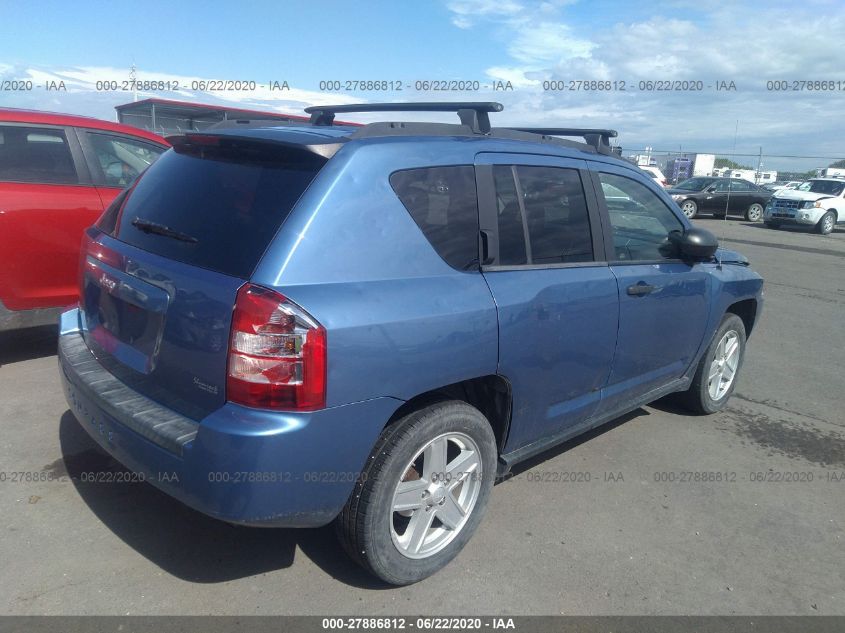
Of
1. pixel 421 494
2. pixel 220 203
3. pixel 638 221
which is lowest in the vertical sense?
pixel 421 494

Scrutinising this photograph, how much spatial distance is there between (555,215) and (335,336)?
1.54m

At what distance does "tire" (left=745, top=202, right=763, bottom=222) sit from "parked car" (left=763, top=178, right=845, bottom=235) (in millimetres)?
1390

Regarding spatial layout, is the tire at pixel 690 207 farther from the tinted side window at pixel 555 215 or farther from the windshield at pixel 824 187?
the tinted side window at pixel 555 215

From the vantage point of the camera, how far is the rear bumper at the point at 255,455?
2277 mm

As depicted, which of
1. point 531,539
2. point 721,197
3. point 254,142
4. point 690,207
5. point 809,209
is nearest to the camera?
point 254,142

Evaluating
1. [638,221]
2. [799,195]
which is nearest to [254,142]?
[638,221]

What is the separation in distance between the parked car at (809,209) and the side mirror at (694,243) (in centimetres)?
1947

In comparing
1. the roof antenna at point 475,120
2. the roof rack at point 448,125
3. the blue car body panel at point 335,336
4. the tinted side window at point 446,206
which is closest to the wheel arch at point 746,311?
the roof rack at point 448,125

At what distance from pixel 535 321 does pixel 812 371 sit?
172 inches

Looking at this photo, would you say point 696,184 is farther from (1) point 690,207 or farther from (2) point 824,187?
(2) point 824,187

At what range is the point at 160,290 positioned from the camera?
2594mm

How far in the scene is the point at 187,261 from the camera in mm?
2584

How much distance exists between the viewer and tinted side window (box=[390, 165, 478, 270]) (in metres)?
2.71
